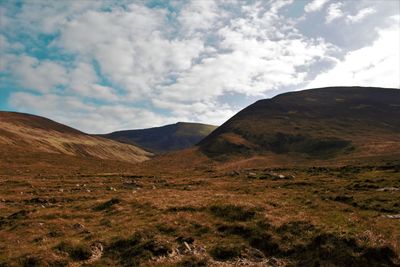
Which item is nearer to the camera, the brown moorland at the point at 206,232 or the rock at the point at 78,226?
the brown moorland at the point at 206,232

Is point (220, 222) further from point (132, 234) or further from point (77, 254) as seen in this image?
point (77, 254)

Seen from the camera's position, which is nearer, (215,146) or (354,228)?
(354,228)

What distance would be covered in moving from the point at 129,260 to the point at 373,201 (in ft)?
74.6

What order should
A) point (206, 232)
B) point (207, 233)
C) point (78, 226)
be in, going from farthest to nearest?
1. point (78, 226)
2. point (206, 232)
3. point (207, 233)

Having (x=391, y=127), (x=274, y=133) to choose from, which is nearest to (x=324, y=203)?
(x=274, y=133)

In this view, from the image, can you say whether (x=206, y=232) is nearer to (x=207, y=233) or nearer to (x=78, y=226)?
(x=207, y=233)

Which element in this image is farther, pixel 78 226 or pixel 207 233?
pixel 78 226

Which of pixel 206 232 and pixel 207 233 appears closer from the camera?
pixel 207 233

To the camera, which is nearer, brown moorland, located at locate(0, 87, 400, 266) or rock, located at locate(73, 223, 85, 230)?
brown moorland, located at locate(0, 87, 400, 266)

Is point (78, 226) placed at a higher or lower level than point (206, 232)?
lower

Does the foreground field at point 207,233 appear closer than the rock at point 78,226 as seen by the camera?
Yes

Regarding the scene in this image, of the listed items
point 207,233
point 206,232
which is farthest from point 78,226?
point 207,233

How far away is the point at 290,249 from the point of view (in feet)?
65.0

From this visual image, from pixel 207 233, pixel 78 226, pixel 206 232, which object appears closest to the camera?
pixel 207 233
